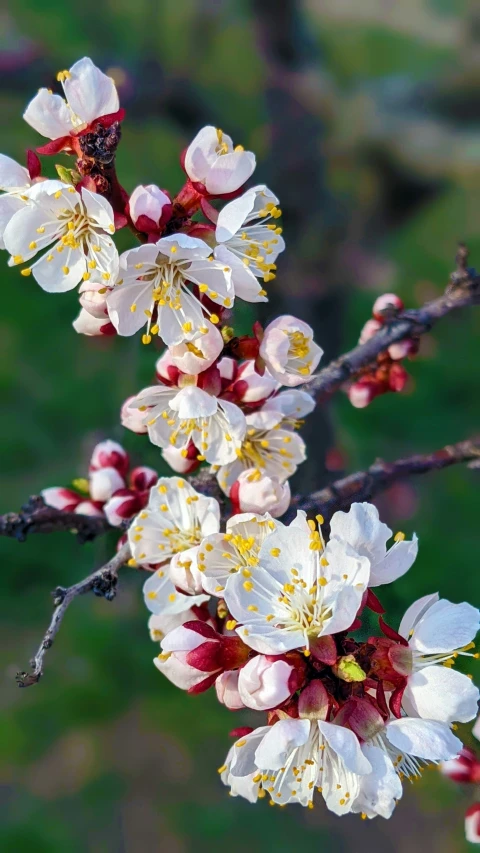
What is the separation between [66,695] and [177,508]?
111cm

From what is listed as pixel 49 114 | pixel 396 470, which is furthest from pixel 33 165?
pixel 396 470

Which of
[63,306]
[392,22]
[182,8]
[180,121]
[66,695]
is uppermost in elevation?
[182,8]

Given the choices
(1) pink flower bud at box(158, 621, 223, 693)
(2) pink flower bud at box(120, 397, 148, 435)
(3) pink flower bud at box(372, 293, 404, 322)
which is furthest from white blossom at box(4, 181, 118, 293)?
(3) pink flower bud at box(372, 293, 404, 322)

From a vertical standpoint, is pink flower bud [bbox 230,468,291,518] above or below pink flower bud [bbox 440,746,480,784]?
above

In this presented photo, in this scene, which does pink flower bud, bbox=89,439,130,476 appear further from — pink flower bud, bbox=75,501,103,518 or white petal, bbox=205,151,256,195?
white petal, bbox=205,151,256,195

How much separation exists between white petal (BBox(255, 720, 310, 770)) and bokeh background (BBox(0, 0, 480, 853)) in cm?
20

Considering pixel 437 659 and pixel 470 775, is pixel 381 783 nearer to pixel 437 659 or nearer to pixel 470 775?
pixel 437 659

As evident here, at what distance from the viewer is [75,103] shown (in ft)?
1.48

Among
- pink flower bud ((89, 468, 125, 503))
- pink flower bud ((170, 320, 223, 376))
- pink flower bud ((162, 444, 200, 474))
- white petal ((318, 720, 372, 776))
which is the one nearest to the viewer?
white petal ((318, 720, 372, 776))

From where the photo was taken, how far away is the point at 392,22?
2.48 meters

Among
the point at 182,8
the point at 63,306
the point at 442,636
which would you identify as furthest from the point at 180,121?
the point at 442,636

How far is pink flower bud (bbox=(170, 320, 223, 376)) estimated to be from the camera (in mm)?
499

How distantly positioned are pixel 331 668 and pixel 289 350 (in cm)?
23

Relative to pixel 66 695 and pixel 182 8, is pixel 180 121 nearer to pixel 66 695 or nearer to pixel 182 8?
pixel 182 8
